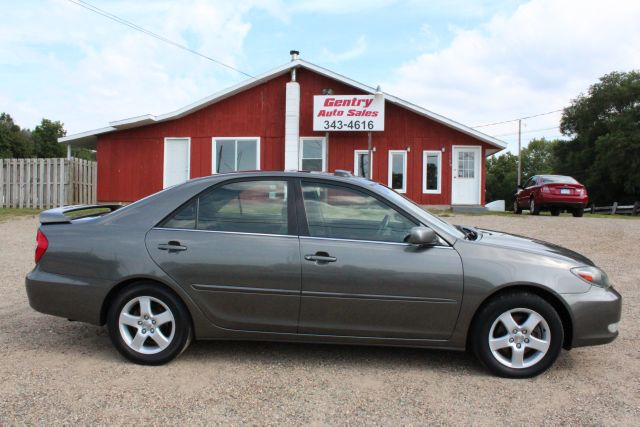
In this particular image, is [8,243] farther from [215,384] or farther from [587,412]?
[587,412]

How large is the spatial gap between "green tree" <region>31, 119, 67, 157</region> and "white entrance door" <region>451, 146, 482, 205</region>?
71.3 meters

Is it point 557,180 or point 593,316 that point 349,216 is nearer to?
point 593,316

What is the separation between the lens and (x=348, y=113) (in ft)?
60.1

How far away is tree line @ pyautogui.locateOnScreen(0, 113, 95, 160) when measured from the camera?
62100 mm

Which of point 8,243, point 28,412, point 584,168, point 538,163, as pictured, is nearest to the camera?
point 28,412

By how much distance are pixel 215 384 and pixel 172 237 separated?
114cm

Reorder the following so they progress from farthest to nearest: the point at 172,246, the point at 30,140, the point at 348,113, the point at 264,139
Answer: the point at 30,140, the point at 264,139, the point at 348,113, the point at 172,246

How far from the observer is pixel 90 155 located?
89.8 m

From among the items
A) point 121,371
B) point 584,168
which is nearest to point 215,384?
point 121,371

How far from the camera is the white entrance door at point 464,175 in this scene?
19.0 m

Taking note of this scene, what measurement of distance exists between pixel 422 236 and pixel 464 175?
53.5ft

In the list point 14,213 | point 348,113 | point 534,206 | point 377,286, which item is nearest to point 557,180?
point 534,206

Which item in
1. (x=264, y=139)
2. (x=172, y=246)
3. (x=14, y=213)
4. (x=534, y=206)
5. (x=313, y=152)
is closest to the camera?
(x=172, y=246)

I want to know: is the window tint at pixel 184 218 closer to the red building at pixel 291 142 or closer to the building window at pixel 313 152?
the red building at pixel 291 142
